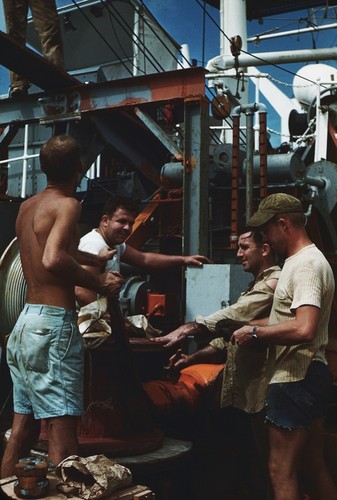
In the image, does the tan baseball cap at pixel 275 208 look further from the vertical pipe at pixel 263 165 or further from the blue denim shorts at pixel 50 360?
the vertical pipe at pixel 263 165

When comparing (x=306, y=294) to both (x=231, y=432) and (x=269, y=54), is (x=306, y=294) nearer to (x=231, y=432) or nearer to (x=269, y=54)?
(x=231, y=432)

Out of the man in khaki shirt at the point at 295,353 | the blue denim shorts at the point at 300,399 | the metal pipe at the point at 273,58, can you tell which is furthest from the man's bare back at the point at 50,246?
the metal pipe at the point at 273,58

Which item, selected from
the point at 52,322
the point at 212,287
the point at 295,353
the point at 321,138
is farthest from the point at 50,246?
the point at 321,138

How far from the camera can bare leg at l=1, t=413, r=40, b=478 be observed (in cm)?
361

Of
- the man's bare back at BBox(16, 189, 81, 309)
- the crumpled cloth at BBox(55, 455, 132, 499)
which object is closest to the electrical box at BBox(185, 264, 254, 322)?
the man's bare back at BBox(16, 189, 81, 309)

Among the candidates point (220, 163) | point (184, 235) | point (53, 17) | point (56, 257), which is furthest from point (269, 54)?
point (56, 257)

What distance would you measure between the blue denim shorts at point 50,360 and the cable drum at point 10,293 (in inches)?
80.8

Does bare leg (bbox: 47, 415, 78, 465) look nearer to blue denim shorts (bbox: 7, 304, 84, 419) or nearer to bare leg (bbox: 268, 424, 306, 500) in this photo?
blue denim shorts (bbox: 7, 304, 84, 419)

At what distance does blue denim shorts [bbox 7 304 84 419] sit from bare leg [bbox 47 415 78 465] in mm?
49

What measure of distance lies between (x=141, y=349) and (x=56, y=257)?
1415mm

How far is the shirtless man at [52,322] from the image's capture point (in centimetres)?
354

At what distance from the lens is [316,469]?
3.88 meters

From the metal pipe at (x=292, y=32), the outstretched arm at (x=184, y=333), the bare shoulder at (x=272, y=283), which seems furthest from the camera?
the metal pipe at (x=292, y=32)

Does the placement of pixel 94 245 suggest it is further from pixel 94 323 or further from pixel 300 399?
pixel 300 399
